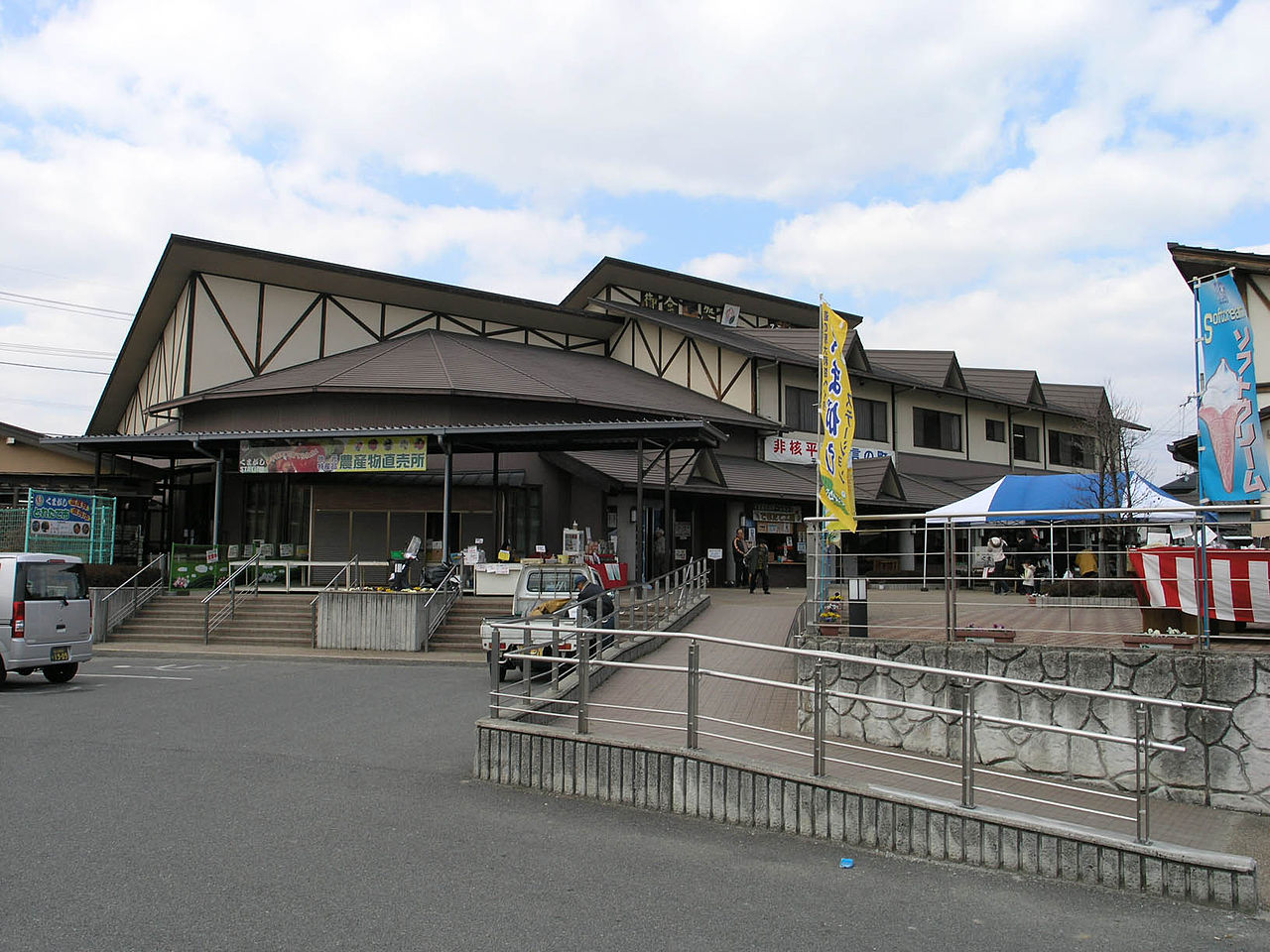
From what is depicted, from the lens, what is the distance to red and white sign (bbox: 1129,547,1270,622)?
26.2ft

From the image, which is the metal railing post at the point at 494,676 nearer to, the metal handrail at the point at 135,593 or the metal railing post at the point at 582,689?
the metal railing post at the point at 582,689

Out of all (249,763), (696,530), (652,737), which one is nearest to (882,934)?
(652,737)

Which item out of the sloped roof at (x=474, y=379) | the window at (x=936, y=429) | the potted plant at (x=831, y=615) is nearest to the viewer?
the potted plant at (x=831, y=615)

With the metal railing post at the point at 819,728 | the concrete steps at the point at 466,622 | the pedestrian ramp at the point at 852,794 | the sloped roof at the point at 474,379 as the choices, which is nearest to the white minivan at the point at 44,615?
the concrete steps at the point at 466,622

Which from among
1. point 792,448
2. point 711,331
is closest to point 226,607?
point 792,448

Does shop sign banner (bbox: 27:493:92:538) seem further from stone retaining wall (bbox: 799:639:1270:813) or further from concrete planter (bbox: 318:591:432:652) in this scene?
stone retaining wall (bbox: 799:639:1270:813)

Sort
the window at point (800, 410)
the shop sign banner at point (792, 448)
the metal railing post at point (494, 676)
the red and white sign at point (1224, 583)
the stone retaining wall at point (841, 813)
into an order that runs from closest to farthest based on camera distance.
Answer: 1. the stone retaining wall at point (841, 813)
2. the red and white sign at point (1224, 583)
3. the metal railing post at point (494, 676)
4. the shop sign banner at point (792, 448)
5. the window at point (800, 410)

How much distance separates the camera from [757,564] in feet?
86.9

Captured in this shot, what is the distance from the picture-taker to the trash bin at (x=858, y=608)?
9.55 m

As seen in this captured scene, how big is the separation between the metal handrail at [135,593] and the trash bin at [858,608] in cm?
1686

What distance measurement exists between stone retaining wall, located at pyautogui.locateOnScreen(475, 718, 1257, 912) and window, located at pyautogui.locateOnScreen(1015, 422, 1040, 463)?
127ft

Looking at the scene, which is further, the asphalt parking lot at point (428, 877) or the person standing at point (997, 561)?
the person standing at point (997, 561)

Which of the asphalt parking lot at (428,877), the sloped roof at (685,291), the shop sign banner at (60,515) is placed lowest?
the asphalt parking lot at (428,877)

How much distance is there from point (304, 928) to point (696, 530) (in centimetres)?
2619
